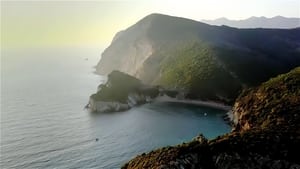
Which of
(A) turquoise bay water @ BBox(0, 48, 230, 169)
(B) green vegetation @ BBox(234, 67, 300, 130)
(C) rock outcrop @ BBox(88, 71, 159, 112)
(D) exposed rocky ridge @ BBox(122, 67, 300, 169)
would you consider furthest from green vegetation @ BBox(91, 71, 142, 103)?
(D) exposed rocky ridge @ BBox(122, 67, 300, 169)

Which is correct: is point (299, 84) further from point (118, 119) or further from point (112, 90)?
point (112, 90)

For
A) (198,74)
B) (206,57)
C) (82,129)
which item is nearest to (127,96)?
(198,74)

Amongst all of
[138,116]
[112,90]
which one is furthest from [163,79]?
[138,116]

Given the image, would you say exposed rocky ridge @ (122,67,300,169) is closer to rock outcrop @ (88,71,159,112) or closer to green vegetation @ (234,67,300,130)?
green vegetation @ (234,67,300,130)

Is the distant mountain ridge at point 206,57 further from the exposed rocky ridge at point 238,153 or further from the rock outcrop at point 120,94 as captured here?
the exposed rocky ridge at point 238,153

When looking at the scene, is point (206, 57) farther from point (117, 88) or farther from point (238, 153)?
point (238, 153)

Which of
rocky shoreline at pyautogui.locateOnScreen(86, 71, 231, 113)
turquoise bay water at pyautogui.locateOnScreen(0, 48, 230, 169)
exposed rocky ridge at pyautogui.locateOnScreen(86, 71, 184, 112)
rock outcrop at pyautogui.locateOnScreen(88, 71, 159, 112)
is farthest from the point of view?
rocky shoreline at pyautogui.locateOnScreen(86, 71, 231, 113)

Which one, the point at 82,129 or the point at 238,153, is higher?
the point at 238,153
